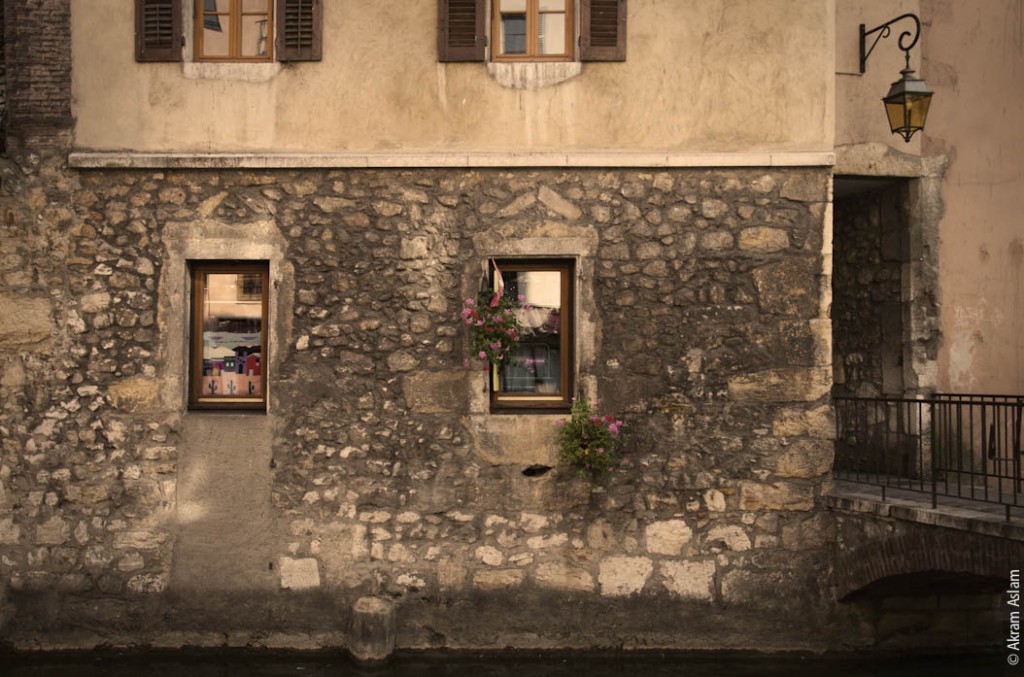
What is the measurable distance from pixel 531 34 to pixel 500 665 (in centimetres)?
506

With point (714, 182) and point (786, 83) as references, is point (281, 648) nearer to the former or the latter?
point (714, 182)

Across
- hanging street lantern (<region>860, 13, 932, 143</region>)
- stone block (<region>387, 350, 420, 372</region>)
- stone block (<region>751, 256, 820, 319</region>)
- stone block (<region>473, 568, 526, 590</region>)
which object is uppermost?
hanging street lantern (<region>860, 13, 932, 143</region>)

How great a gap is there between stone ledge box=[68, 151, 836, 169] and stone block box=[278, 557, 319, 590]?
3.17 m

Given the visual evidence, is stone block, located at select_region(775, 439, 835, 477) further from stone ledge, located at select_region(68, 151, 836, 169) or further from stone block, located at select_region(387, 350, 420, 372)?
stone block, located at select_region(387, 350, 420, 372)

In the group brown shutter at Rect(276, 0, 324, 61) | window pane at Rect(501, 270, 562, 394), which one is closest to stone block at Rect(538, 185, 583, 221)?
window pane at Rect(501, 270, 562, 394)

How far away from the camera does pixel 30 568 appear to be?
727cm

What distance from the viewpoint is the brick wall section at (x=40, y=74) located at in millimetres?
7352

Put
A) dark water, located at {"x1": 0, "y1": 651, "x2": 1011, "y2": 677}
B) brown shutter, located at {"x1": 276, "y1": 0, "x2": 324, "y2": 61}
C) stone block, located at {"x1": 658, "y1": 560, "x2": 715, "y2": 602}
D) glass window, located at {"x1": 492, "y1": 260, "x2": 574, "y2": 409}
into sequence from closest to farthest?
dark water, located at {"x1": 0, "y1": 651, "x2": 1011, "y2": 677}, stone block, located at {"x1": 658, "y1": 560, "x2": 715, "y2": 602}, brown shutter, located at {"x1": 276, "y1": 0, "x2": 324, "y2": 61}, glass window, located at {"x1": 492, "y1": 260, "x2": 574, "y2": 409}

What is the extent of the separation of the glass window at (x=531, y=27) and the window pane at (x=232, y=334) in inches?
111

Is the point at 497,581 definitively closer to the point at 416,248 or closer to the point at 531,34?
the point at 416,248

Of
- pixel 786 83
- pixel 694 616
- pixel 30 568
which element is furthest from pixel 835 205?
pixel 30 568

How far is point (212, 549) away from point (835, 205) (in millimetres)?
7271

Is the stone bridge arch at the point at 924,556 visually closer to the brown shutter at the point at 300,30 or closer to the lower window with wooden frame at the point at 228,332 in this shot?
the lower window with wooden frame at the point at 228,332

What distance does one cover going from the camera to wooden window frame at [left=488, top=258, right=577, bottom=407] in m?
7.34
